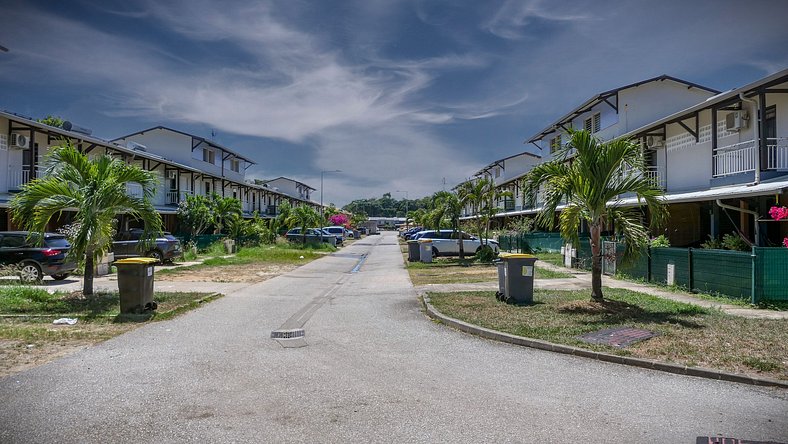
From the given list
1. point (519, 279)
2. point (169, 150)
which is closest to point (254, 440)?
point (519, 279)

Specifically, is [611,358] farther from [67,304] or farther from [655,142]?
[655,142]

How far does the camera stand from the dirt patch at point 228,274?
61.7 ft

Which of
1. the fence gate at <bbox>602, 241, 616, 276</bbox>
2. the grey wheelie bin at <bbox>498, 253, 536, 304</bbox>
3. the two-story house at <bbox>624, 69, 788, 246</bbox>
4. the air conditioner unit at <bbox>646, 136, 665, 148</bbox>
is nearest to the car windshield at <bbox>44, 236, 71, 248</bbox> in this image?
the grey wheelie bin at <bbox>498, 253, 536, 304</bbox>

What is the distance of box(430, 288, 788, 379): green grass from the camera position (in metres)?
7.16

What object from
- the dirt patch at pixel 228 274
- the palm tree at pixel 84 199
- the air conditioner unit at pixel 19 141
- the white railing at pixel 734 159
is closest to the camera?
the palm tree at pixel 84 199

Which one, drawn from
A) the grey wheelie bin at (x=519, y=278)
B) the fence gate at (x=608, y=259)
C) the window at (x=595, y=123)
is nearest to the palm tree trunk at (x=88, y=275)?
the grey wheelie bin at (x=519, y=278)

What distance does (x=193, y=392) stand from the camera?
5891 mm

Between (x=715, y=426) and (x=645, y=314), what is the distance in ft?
18.7

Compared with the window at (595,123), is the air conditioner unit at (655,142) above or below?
below

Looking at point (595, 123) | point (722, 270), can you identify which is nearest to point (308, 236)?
point (595, 123)

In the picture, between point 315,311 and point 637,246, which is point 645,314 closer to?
point 637,246

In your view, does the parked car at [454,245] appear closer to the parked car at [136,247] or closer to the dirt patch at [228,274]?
the dirt patch at [228,274]

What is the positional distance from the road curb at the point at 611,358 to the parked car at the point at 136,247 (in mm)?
17637

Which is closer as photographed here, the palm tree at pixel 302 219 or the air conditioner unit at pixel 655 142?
the air conditioner unit at pixel 655 142
